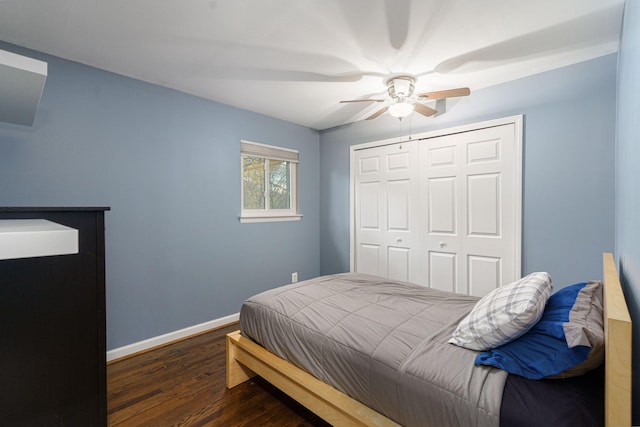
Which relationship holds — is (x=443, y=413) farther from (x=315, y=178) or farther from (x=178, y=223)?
(x=315, y=178)

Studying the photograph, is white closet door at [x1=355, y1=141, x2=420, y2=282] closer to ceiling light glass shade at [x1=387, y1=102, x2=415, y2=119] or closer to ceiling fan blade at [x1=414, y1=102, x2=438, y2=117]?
ceiling fan blade at [x1=414, y1=102, x2=438, y2=117]

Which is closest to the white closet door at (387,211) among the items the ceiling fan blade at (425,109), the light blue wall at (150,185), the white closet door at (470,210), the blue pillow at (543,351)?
the white closet door at (470,210)

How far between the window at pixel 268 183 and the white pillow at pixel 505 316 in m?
2.57

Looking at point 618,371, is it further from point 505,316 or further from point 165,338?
point 165,338

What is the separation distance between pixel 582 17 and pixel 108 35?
2.94 meters

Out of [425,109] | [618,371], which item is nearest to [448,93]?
[425,109]

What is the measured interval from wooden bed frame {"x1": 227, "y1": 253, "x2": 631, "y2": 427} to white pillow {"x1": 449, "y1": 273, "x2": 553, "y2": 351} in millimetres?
214

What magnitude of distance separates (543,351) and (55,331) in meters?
1.69

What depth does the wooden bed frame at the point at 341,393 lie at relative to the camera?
0.79 meters

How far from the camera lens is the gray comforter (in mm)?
1134

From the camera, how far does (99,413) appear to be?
1052 millimetres

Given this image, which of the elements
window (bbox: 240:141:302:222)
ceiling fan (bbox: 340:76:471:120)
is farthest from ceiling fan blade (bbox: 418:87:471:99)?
window (bbox: 240:141:302:222)

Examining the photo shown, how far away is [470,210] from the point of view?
2.95m

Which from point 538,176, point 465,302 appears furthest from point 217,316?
point 538,176
